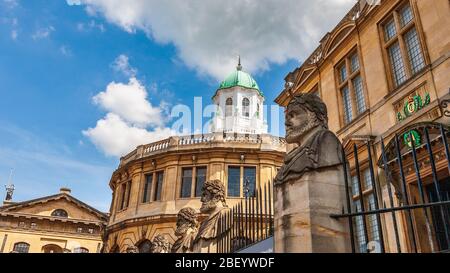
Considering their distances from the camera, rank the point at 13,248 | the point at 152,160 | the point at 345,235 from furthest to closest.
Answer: the point at 13,248 < the point at 152,160 < the point at 345,235

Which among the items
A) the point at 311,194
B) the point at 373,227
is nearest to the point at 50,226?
the point at 373,227

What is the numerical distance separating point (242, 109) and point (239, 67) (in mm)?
8576

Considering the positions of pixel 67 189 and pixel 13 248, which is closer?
pixel 13 248

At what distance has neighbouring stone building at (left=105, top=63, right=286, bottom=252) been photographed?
26.6 metres

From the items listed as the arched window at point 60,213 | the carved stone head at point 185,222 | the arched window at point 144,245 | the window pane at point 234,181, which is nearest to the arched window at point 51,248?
the arched window at point 60,213

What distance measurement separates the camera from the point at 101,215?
49906 millimetres

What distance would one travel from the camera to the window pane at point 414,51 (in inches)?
447

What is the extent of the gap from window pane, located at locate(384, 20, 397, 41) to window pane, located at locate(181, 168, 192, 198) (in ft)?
58.0

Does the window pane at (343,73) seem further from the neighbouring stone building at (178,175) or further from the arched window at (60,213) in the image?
the arched window at (60,213)

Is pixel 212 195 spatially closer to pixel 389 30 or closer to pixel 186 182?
pixel 389 30

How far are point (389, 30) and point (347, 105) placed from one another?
3061mm
